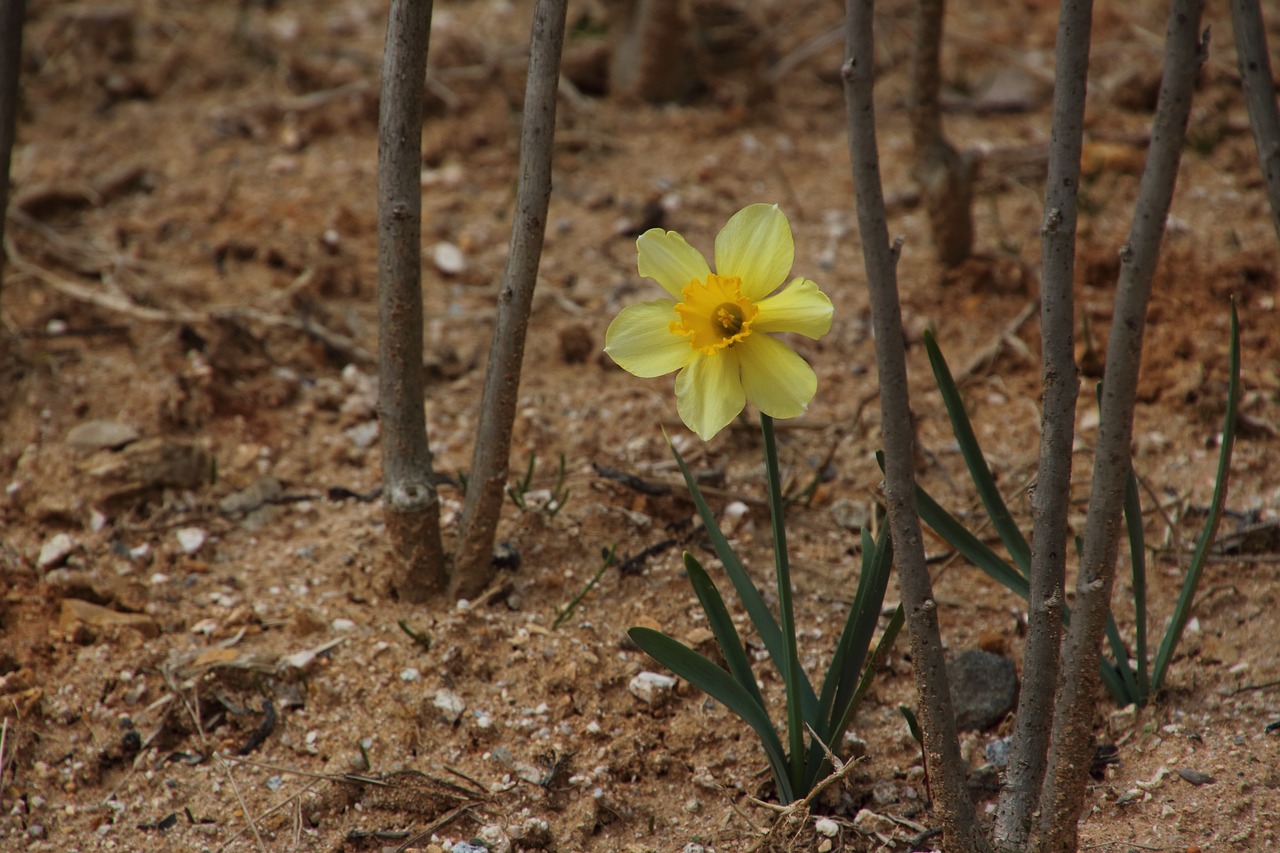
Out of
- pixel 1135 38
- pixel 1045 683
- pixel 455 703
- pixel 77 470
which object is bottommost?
pixel 455 703

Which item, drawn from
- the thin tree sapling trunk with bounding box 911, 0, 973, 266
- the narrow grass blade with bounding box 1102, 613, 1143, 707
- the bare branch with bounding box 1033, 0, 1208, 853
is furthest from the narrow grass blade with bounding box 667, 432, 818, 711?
the thin tree sapling trunk with bounding box 911, 0, 973, 266

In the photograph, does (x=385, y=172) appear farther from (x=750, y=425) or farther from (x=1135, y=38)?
(x=1135, y=38)

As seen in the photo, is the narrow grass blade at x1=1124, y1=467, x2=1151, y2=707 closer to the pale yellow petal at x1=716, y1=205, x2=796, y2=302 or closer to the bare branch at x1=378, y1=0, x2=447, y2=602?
the pale yellow petal at x1=716, y1=205, x2=796, y2=302

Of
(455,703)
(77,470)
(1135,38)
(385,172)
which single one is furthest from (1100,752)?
(1135,38)

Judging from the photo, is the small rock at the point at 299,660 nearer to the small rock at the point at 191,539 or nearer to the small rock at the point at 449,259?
the small rock at the point at 191,539

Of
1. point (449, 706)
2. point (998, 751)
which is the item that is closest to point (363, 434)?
point (449, 706)

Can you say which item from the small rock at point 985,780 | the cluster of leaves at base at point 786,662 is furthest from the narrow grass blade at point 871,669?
the small rock at point 985,780
